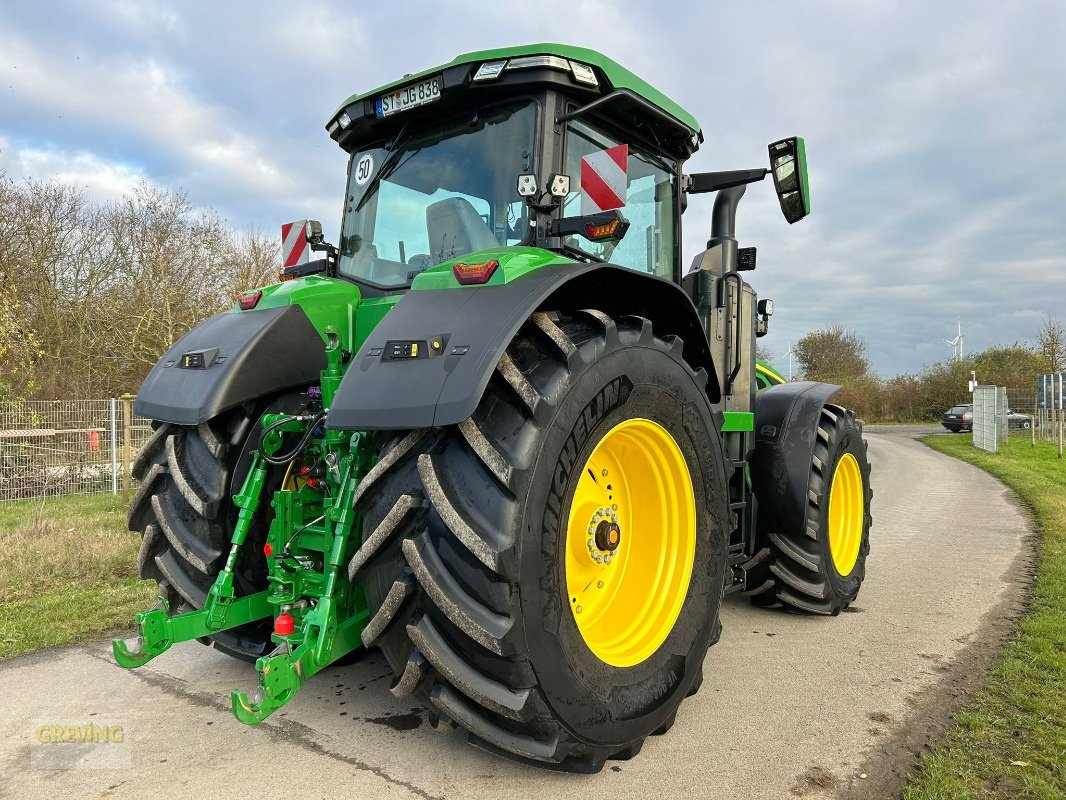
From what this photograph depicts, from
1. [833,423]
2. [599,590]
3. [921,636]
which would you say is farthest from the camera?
[833,423]

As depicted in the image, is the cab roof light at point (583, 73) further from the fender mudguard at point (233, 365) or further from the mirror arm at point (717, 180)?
the fender mudguard at point (233, 365)

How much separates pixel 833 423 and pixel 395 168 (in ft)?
9.87

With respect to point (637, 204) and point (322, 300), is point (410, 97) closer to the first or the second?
point (322, 300)

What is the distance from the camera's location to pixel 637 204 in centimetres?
361

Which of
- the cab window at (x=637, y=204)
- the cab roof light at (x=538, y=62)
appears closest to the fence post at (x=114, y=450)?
the cab window at (x=637, y=204)

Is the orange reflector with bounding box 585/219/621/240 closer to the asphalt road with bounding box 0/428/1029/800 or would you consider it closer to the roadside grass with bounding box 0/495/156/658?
the asphalt road with bounding box 0/428/1029/800

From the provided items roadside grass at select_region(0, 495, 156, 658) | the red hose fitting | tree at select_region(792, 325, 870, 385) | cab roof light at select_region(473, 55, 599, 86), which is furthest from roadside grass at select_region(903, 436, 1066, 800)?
tree at select_region(792, 325, 870, 385)

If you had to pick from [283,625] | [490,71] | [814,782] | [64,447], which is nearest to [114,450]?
[64,447]

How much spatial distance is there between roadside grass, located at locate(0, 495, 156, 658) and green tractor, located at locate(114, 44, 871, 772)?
1.29m

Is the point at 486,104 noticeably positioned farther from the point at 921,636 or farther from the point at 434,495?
the point at 921,636

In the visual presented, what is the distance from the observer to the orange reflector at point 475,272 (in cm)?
238

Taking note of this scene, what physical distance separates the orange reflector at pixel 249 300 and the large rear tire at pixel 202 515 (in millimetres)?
507

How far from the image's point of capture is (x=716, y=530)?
295 centimetres

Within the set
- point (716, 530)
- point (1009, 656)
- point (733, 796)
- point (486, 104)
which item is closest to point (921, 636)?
point (1009, 656)
